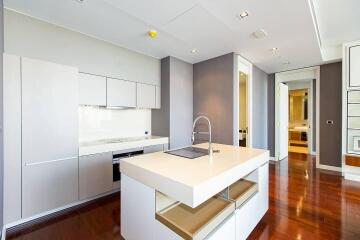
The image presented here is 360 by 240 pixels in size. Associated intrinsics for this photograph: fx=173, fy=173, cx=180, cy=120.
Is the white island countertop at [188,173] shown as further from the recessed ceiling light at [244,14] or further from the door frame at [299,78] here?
the door frame at [299,78]

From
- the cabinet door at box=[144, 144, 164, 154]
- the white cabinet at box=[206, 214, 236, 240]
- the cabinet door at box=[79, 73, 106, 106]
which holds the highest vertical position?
the cabinet door at box=[79, 73, 106, 106]

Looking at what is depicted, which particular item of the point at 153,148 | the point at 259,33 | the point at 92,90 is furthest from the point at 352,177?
the point at 92,90

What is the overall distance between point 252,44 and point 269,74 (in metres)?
2.59

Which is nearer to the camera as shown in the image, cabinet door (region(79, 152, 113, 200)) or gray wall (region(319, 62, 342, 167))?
cabinet door (region(79, 152, 113, 200))

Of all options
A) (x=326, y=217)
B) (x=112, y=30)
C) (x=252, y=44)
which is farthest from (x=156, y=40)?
(x=326, y=217)

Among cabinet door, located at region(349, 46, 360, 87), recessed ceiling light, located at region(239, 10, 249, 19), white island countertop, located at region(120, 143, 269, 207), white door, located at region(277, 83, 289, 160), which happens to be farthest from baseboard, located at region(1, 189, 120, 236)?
cabinet door, located at region(349, 46, 360, 87)

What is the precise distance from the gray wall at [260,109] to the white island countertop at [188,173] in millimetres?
2743

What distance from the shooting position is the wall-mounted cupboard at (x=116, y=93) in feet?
9.02

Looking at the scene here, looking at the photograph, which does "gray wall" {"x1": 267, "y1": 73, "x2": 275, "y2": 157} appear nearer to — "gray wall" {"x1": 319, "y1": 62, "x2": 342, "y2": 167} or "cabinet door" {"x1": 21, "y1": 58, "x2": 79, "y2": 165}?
"gray wall" {"x1": 319, "y1": 62, "x2": 342, "y2": 167}

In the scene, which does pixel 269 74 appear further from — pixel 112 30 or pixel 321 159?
pixel 112 30

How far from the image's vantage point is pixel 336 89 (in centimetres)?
408

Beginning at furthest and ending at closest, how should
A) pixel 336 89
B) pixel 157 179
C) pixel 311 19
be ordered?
pixel 336 89
pixel 311 19
pixel 157 179

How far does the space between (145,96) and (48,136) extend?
72.3 inches

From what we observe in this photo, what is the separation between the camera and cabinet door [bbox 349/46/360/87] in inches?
135
